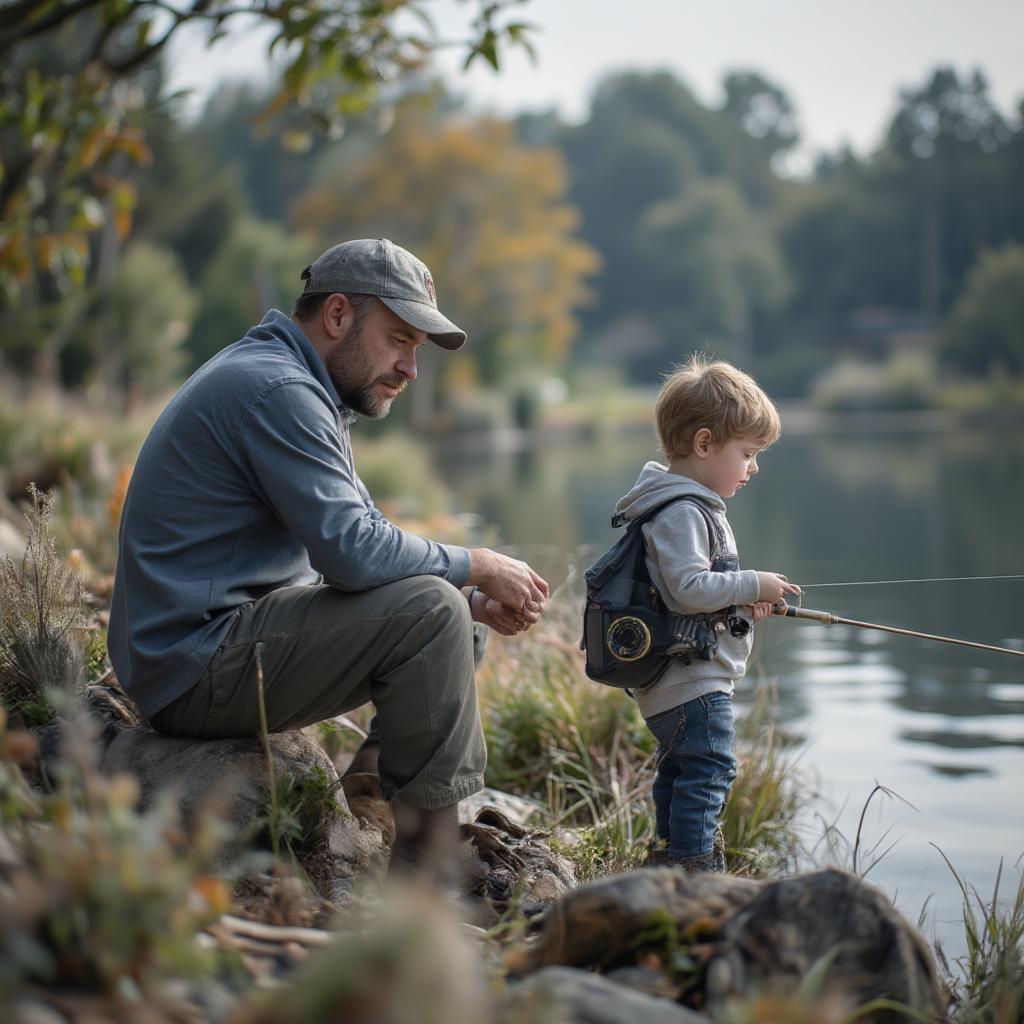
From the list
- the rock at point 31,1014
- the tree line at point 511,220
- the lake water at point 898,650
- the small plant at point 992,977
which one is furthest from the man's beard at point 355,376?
the rock at point 31,1014

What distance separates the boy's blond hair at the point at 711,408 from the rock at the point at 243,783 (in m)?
1.06

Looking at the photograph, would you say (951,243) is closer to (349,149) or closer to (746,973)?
(349,149)

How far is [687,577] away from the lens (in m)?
2.79

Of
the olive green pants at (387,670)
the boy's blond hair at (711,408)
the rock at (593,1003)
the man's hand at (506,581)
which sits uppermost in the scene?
the boy's blond hair at (711,408)

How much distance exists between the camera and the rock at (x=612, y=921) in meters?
1.92

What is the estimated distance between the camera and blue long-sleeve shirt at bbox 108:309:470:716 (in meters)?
2.54

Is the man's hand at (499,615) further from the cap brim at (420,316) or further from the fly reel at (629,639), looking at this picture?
the cap brim at (420,316)

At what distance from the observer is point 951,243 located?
180ft

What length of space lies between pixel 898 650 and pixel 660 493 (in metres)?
4.09

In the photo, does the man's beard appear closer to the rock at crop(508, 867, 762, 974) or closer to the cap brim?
the cap brim

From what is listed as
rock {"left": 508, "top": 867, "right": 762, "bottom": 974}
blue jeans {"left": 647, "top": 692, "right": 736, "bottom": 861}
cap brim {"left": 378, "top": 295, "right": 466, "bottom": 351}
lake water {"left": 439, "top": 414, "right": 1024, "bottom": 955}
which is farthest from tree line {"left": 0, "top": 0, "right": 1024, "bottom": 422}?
lake water {"left": 439, "top": 414, "right": 1024, "bottom": 955}

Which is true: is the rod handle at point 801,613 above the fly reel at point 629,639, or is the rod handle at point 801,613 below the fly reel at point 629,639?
above

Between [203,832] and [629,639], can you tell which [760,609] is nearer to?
[629,639]

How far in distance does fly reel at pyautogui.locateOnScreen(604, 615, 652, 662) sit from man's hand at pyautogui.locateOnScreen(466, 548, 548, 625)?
0.55 feet
